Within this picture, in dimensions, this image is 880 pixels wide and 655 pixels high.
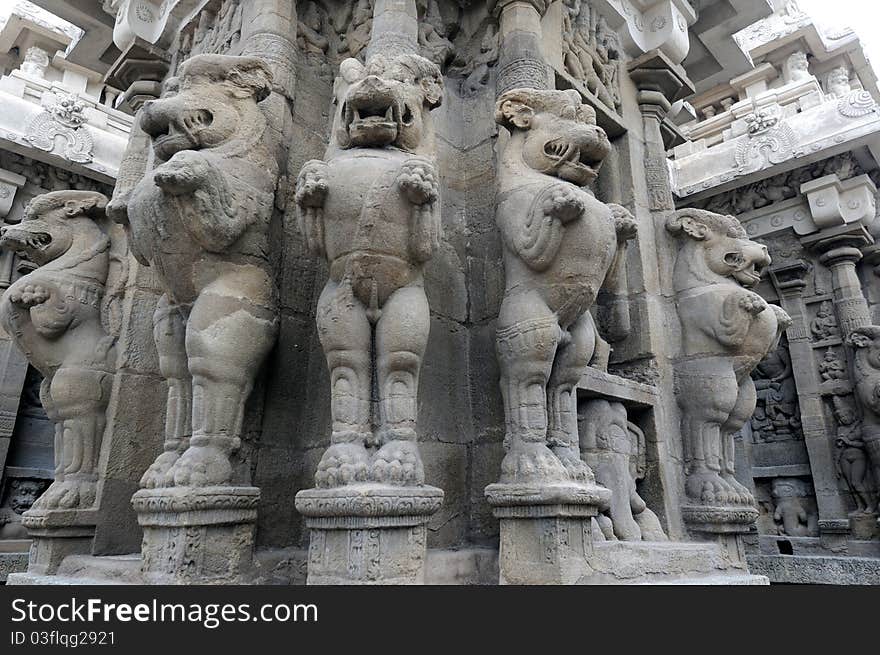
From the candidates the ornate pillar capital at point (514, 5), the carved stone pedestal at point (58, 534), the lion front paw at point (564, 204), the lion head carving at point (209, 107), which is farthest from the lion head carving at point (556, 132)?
the carved stone pedestal at point (58, 534)

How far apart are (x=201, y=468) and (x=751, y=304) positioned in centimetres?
350

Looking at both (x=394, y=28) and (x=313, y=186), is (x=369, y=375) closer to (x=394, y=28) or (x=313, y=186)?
(x=313, y=186)

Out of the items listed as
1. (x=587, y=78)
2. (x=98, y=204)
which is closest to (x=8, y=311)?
(x=98, y=204)

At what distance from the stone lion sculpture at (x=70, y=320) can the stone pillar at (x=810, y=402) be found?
789cm

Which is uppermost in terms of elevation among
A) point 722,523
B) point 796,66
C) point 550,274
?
→ point 796,66

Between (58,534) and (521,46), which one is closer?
(58,534)

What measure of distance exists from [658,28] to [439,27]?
90.9 inches

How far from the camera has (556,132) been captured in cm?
341

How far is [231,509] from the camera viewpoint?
281 centimetres

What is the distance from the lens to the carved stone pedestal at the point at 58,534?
3330 millimetres

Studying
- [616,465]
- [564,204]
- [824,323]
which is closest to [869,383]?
[824,323]

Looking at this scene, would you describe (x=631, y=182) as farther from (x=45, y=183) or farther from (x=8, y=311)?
(x=45, y=183)

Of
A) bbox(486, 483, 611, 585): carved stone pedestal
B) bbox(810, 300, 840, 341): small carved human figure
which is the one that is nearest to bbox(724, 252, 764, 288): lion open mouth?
bbox(486, 483, 611, 585): carved stone pedestal

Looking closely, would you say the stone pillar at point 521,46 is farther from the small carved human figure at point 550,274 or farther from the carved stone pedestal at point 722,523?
the carved stone pedestal at point 722,523
